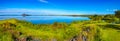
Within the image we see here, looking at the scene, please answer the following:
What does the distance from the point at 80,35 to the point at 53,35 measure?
3.69 feet

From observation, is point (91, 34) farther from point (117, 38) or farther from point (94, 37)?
point (117, 38)

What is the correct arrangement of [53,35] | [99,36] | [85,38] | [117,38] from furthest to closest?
[117,38] → [99,36] → [85,38] → [53,35]

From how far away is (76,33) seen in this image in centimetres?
824

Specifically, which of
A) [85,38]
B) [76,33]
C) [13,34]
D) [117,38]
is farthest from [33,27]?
[117,38]

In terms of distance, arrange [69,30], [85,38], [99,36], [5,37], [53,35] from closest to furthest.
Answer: [5,37], [53,35], [69,30], [85,38], [99,36]

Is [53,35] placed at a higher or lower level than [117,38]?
higher

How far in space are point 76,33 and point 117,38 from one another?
461cm

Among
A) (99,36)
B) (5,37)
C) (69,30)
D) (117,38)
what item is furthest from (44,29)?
(117,38)

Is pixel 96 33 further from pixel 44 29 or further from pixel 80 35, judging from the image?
pixel 44 29

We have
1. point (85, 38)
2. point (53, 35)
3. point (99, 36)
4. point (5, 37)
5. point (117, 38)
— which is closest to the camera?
point (5, 37)

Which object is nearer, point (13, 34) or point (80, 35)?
point (13, 34)

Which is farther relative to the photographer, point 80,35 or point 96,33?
point 96,33

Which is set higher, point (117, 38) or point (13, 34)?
point (13, 34)

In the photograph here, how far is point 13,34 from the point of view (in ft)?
23.5
